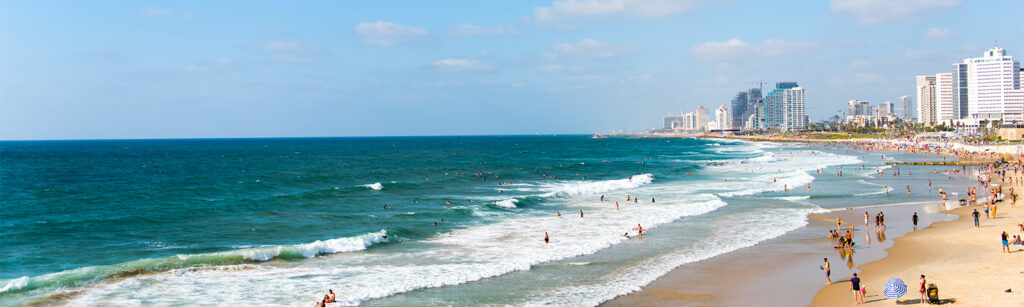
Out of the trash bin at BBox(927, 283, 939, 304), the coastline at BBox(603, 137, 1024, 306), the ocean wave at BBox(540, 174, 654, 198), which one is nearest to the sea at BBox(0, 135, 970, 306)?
the ocean wave at BBox(540, 174, 654, 198)

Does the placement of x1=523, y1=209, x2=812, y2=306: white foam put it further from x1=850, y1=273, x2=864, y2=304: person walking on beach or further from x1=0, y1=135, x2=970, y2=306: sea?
x1=850, y1=273, x2=864, y2=304: person walking on beach

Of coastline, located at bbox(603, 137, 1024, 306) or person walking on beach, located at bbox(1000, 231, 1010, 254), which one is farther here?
person walking on beach, located at bbox(1000, 231, 1010, 254)

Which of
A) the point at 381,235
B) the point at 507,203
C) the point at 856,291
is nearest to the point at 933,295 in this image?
the point at 856,291

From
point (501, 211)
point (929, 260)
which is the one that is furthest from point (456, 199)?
point (929, 260)

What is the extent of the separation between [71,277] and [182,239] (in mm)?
8073

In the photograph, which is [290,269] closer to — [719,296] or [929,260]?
[719,296]

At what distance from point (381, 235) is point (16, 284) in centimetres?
1384

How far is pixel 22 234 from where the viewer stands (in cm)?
3116

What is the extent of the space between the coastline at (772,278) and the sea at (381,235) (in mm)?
1018

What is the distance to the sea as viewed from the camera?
67.8 ft

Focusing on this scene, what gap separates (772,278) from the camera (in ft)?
71.4

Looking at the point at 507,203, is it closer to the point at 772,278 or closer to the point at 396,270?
the point at 396,270

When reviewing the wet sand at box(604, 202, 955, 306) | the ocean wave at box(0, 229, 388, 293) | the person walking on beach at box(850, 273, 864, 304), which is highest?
the ocean wave at box(0, 229, 388, 293)

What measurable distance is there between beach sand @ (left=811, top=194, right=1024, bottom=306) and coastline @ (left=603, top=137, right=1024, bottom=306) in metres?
0.04
